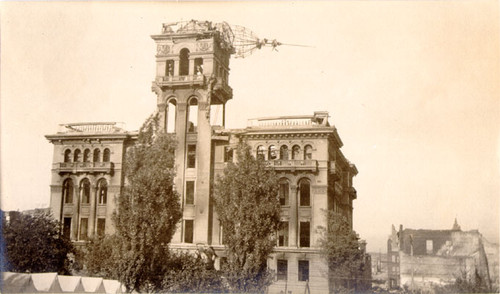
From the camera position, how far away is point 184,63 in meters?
46.7

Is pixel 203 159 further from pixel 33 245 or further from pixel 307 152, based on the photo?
pixel 33 245

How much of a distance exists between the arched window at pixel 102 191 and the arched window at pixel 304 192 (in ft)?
A: 52.8

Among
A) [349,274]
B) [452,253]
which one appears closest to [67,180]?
[349,274]

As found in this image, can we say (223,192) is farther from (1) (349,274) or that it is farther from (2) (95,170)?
(2) (95,170)

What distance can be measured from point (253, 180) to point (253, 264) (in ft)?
16.8

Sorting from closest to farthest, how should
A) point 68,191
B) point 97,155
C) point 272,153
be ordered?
1. point 272,153
2. point 68,191
3. point 97,155

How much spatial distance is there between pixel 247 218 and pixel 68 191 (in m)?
20.2

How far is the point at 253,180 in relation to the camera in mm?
33531

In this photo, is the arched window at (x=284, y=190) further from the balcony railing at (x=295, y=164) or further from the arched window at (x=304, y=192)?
the balcony railing at (x=295, y=164)

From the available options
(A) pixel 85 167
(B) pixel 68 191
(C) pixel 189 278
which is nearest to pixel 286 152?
(C) pixel 189 278

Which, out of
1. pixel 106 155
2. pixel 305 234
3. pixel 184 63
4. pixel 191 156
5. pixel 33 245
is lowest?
pixel 33 245

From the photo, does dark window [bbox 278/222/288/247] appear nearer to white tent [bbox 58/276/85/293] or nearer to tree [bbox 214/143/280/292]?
tree [bbox 214/143/280/292]

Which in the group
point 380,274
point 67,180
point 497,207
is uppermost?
point 67,180

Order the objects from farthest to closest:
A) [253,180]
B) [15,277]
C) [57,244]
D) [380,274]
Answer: [380,274] < [57,244] < [253,180] < [15,277]
